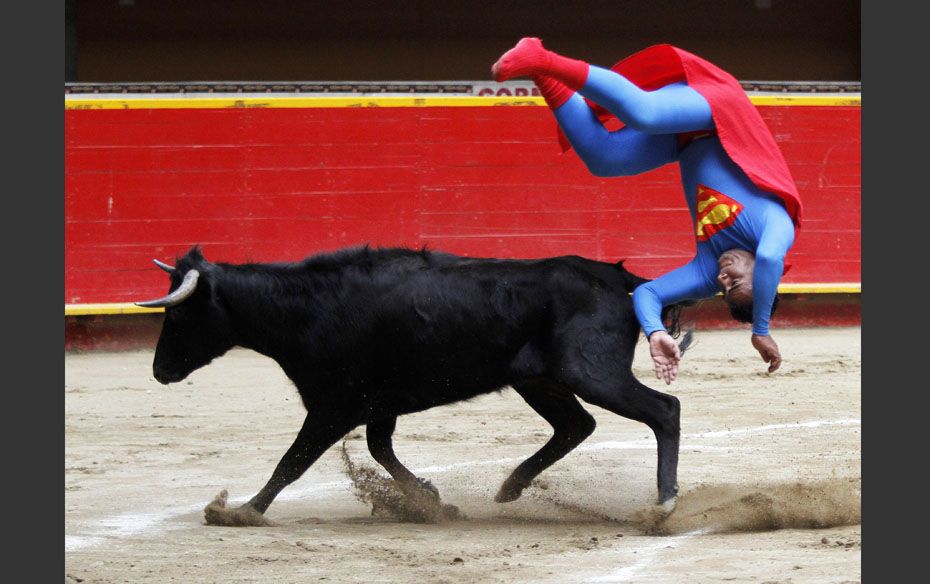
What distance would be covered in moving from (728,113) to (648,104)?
0.28 meters

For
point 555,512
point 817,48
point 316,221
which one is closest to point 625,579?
point 555,512

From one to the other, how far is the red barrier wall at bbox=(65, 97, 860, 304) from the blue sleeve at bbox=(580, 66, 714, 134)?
474cm

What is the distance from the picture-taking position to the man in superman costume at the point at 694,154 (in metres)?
4.26

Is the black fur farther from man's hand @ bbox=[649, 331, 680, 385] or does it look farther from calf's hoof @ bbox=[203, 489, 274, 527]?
man's hand @ bbox=[649, 331, 680, 385]

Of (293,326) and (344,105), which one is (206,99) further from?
(293,326)

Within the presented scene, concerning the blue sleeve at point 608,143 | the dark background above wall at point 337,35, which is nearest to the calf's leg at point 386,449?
the blue sleeve at point 608,143

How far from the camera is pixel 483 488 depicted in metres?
5.13

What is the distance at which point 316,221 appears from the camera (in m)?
9.12

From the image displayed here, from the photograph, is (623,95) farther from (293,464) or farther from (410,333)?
(293,464)

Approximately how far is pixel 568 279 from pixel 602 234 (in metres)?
4.82

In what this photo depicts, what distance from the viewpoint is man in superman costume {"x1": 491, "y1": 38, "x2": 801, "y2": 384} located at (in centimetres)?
426

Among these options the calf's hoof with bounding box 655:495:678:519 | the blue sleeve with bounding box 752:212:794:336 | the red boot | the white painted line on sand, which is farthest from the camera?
the calf's hoof with bounding box 655:495:678:519

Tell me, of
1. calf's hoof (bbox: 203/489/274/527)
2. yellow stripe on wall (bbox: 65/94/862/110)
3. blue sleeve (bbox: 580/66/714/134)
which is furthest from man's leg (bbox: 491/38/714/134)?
yellow stripe on wall (bbox: 65/94/862/110)

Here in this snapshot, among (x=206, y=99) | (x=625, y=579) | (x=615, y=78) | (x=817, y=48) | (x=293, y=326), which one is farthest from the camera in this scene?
(x=817, y=48)
